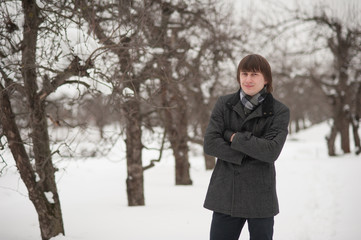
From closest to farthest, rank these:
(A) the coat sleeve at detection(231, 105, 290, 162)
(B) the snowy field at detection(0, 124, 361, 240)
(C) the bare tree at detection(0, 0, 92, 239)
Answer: (A) the coat sleeve at detection(231, 105, 290, 162), (C) the bare tree at detection(0, 0, 92, 239), (B) the snowy field at detection(0, 124, 361, 240)

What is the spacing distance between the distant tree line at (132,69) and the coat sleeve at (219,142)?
141 cm

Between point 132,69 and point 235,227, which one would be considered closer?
point 235,227

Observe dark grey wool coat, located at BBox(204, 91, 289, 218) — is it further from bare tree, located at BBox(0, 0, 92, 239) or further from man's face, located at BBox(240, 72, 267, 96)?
bare tree, located at BBox(0, 0, 92, 239)

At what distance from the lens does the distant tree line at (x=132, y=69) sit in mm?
3926

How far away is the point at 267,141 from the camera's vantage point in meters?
2.32

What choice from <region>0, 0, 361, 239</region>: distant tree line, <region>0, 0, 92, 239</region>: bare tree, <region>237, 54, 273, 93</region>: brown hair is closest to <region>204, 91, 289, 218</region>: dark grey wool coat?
<region>237, 54, 273, 93</region>: brown hair

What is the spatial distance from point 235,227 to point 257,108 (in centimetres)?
88

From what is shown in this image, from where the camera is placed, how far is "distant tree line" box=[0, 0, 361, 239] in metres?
3.93

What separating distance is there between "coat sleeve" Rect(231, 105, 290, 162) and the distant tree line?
1720 millimetres

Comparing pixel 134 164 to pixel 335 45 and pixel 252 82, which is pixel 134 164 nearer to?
pixel 252 82

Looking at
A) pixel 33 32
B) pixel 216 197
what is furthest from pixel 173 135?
pixel 216 197

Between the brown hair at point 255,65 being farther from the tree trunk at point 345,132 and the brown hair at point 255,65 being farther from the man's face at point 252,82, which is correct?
the tree trunk at point 345,132

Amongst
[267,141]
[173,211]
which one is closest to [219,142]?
[267,141]

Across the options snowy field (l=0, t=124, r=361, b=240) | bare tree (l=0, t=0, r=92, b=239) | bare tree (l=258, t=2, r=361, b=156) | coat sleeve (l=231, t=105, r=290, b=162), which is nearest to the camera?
coat sleeve (l=231, t=105, r=290, b=162)
